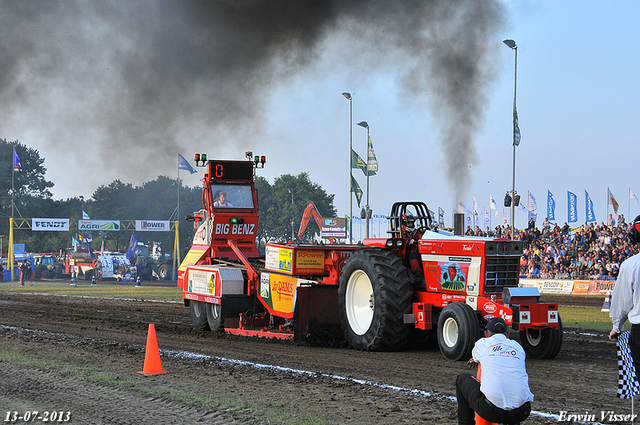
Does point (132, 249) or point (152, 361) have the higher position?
point (132, 249)

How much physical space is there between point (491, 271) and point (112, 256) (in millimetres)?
41723

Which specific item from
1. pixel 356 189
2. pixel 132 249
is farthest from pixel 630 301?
pixel 132 249

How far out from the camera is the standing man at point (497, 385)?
477 cm

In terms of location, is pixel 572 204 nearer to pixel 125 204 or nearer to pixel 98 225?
pixel 98 225

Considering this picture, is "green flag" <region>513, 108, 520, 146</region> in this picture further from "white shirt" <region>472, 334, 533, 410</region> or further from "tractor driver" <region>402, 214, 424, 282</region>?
"white shirt" <region>472, 334, 533, 410</region>

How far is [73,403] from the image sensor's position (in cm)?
686

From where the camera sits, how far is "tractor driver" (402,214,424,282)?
10562 millimetres

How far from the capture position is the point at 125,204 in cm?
8206

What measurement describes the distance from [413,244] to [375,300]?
1187mm

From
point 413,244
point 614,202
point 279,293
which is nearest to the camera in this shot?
point 413,244

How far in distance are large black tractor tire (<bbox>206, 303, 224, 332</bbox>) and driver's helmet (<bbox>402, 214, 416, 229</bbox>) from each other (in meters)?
4.62

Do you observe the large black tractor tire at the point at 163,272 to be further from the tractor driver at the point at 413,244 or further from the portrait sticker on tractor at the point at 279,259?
the tractor driver at the point at 413,244

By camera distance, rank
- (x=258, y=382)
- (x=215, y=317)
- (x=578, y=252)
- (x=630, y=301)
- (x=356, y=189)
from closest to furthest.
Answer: (x=630, y=301)
(x=258, y=382)
(x=215, y=317)
(x=578, y=252)
(x=356, y=189)

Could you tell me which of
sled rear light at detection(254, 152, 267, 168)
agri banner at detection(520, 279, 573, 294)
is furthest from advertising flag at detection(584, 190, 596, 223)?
sled rear light at detection(254, 152, 267, 168)
